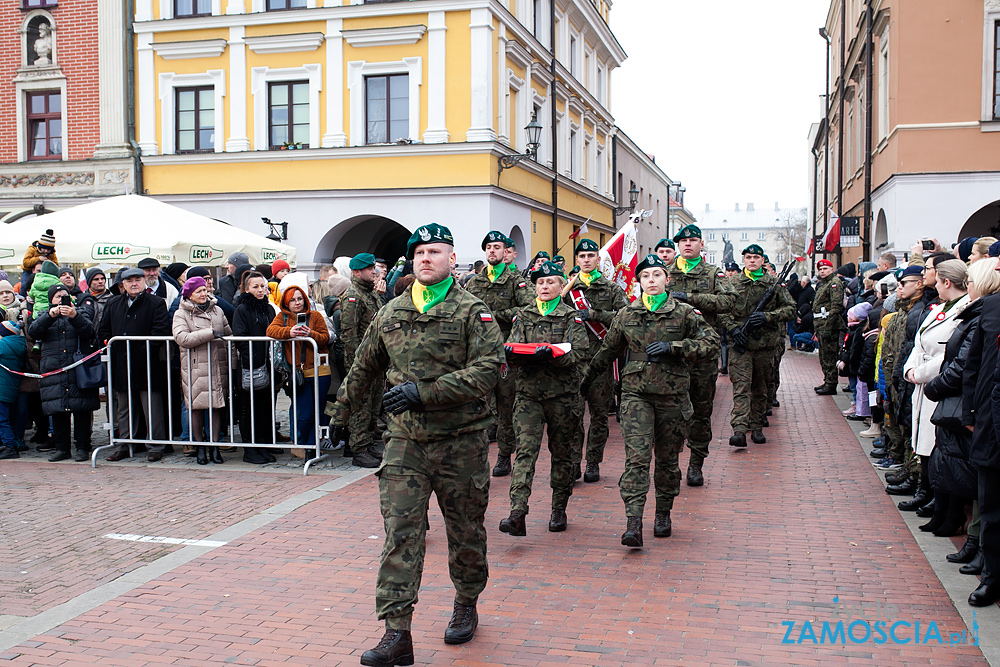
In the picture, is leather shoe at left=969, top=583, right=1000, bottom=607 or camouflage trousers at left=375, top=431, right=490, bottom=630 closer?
camouflage trousers at left=375, top=431, right=490, bottom=630

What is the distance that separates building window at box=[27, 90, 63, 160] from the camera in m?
23.5

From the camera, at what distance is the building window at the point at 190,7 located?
22.6m

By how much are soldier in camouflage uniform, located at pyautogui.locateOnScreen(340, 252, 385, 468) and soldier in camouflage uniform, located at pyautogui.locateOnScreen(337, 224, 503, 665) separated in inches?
170

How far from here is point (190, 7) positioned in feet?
74.4

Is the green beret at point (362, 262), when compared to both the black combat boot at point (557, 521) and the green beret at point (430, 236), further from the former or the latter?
the green beret at point (430, 236)

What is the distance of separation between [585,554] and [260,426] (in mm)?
4631

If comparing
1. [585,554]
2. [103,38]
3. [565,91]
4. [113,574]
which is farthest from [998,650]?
[565,91]

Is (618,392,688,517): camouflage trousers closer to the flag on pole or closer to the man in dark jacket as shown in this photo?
the flag on pole

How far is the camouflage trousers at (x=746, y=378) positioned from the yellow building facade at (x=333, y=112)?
1189 cm

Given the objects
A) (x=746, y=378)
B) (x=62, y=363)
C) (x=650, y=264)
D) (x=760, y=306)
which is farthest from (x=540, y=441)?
(x=62, y=363)

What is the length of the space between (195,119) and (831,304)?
56.5ft

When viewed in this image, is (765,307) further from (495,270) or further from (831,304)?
(831,304)

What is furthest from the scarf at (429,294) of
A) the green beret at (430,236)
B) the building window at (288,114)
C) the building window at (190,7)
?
the building window at (190,7)

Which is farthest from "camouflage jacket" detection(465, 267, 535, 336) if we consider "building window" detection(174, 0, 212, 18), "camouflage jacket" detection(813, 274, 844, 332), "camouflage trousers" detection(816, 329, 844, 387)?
"building window" detection(174, 0, 212, 18)
